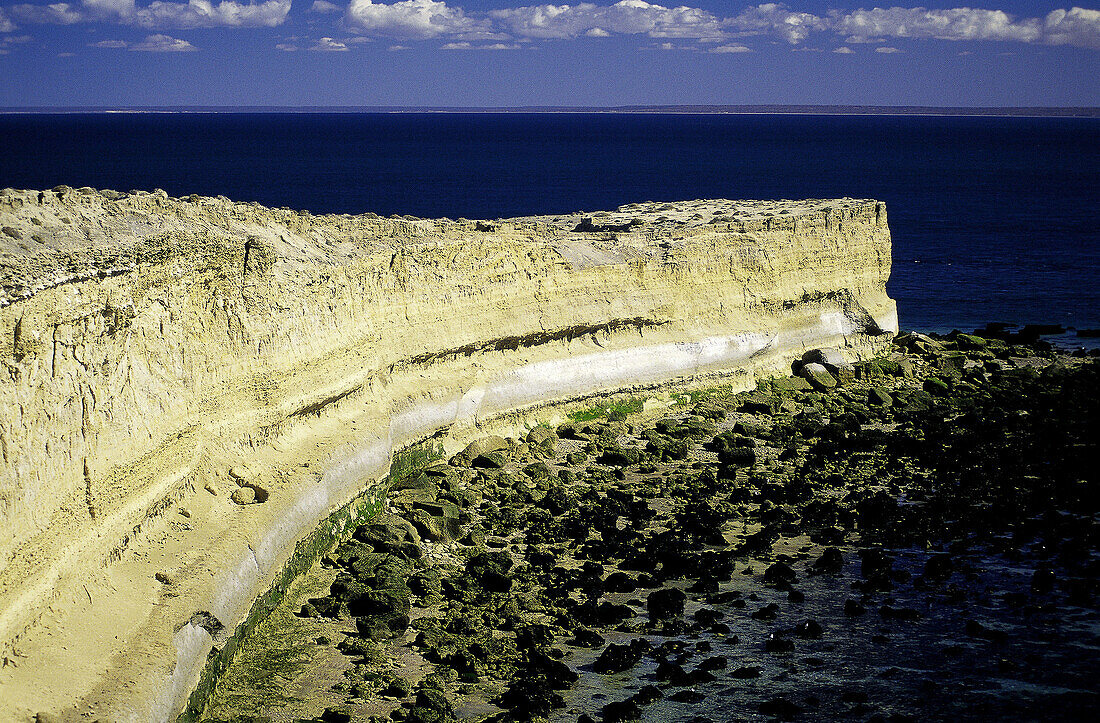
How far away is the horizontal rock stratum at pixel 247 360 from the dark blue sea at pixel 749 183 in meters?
15.6

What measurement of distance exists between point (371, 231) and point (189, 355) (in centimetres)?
761

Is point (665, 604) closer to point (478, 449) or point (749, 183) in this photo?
point (478, 449)

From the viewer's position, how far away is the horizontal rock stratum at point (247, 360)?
39.9 feet

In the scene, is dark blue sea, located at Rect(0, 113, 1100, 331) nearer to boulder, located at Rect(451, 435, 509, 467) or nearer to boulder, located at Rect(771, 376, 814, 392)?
boulder, located at Rect(771, 376, 814, 392)

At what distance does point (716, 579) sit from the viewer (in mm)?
17266

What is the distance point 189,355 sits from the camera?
51.1ft

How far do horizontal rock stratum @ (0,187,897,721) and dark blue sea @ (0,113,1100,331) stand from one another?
15.6 m

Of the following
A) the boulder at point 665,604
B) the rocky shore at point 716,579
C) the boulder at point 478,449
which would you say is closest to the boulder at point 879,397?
the rocky shore at point 716,579

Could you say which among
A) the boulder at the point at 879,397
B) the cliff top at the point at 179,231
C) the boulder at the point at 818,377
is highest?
the cliff top at the point at 179,231

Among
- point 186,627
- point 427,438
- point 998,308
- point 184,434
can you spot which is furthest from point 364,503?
point 998,308

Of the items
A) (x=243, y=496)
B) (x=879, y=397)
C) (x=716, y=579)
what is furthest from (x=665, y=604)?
(x=879, y=397)

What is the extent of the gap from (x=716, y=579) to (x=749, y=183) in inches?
3217

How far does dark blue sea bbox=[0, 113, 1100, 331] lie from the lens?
47.8 metres

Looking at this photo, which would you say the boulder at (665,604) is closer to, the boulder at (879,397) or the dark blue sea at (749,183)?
the boulder at (879,397)
